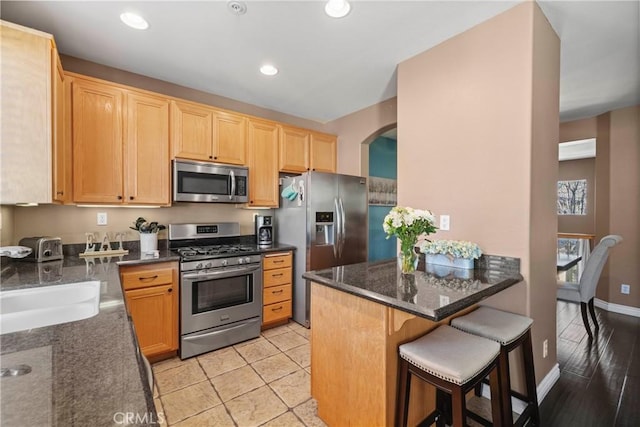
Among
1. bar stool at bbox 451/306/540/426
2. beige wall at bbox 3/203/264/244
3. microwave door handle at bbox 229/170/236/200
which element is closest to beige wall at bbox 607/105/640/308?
bar stool at bbox 451/306/540/426

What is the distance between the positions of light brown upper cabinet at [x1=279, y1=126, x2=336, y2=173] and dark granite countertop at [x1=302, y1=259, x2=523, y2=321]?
6.74ft

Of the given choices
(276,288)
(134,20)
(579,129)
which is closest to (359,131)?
(276,288)

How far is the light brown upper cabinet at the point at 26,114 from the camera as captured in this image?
5.58 feet

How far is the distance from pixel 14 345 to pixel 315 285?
1312 mm

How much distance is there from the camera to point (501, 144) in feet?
6.21

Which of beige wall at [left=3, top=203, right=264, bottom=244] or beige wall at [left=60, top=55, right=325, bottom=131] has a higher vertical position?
beige wall at [left=60, top=55, right=325, bottom=131]

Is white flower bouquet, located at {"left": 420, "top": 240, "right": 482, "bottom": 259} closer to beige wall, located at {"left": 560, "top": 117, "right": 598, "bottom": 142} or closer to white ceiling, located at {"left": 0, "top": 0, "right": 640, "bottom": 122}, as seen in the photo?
white ceiling, located at {"left": 0, "top": 0, "right": 640, "bottom": 122}

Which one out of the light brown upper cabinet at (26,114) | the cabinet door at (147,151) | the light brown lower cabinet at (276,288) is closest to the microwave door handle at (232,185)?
the cabinet door at (147,151)

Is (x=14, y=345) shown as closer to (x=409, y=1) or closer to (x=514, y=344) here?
(x=514, y=344)

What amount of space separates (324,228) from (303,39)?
1.91 meters

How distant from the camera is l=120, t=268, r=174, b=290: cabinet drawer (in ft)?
7.38

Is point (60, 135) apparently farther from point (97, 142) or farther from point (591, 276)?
point (591, 276)
